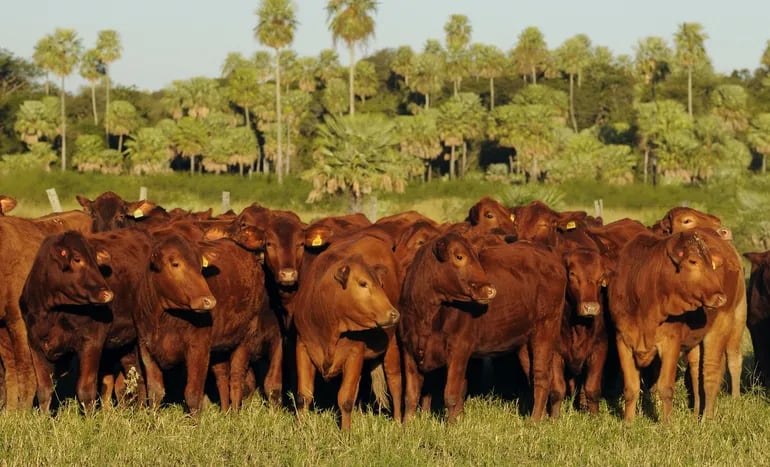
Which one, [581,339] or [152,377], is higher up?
[581,339]

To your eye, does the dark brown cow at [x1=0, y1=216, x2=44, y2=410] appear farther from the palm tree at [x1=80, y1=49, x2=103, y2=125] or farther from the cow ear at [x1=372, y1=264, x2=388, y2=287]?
the palm tree at [x1=80, y1=49, x2=103, y2=125]

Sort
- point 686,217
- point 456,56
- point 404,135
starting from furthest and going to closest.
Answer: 1. point 456,56
2. point 404,135
3. point 686,217

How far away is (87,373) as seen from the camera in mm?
8914

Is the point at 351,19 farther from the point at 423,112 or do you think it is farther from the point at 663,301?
the point at 663,301

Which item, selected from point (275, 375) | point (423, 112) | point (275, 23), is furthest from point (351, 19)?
point (275, 375)

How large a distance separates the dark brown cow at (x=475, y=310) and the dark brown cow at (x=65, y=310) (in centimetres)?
249

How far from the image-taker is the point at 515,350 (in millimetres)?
9758

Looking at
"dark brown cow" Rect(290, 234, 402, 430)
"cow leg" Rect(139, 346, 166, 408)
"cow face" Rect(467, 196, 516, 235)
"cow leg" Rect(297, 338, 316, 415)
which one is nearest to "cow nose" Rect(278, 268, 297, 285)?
"dark brown cow" Rect(290, 234, 402, 430)

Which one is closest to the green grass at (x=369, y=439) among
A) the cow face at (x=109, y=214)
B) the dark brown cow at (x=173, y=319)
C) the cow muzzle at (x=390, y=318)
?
the dark brown cow at (x=173, y=319)

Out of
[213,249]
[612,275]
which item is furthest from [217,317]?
[612,275]

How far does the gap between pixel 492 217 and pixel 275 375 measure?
338cm

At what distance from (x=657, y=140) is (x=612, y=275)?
58097mm

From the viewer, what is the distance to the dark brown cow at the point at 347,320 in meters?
8.36

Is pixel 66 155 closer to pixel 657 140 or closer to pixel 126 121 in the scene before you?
pixel 126 121
